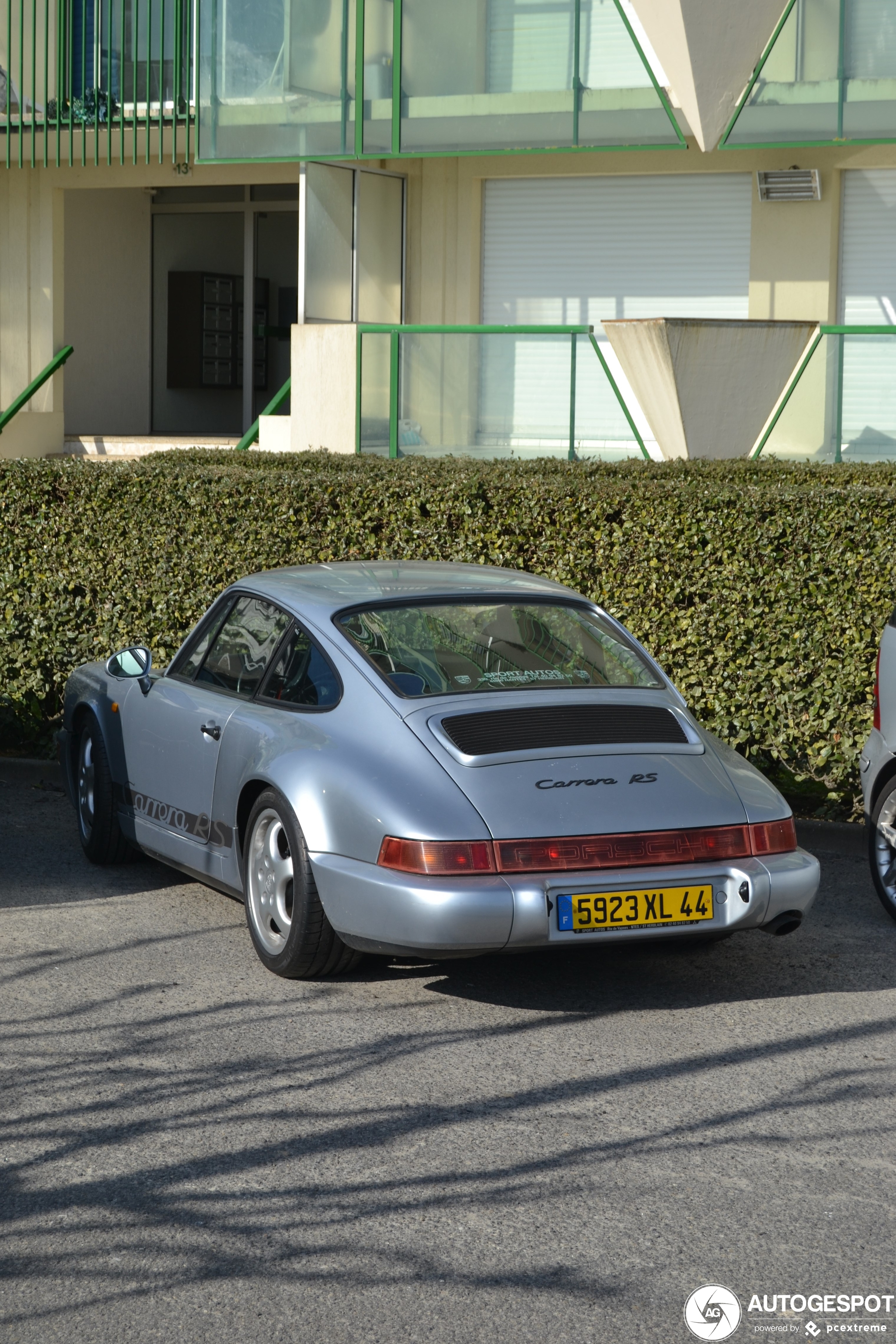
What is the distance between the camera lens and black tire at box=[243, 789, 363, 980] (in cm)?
553

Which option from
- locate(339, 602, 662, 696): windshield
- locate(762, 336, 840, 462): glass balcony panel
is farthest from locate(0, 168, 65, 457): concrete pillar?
locate(339, 602, 662, 696): windshield

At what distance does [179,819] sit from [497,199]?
14268 mm

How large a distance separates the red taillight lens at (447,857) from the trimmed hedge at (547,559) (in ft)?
12.0

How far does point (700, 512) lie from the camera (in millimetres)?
Answer: 8547

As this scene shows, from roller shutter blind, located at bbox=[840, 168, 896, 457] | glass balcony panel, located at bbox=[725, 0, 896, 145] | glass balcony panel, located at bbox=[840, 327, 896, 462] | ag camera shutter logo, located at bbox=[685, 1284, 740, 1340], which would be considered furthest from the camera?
roller shutter blind, located at bbox=[840, 168, 896, 457]

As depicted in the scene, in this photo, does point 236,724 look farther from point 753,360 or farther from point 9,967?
point 753,360

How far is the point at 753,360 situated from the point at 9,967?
35.2 feet

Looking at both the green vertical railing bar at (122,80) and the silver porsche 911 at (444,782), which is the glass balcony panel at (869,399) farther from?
the green vertical railing bar at (122,80)

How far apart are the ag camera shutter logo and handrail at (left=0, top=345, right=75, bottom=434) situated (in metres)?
17.9

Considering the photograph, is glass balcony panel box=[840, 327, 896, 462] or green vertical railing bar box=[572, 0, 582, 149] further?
green vertical railing bar box=[572, 0, 582, 149]

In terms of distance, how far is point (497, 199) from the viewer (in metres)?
19.3

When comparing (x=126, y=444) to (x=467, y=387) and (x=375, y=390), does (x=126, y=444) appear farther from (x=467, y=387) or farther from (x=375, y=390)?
(x=467, y=387)

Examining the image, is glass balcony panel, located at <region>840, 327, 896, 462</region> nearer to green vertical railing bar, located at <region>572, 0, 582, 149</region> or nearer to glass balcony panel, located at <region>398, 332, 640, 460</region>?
glass balcony panel, located at <region>398, 332, 640, 460</region>

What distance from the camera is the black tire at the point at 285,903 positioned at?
5527 mm
